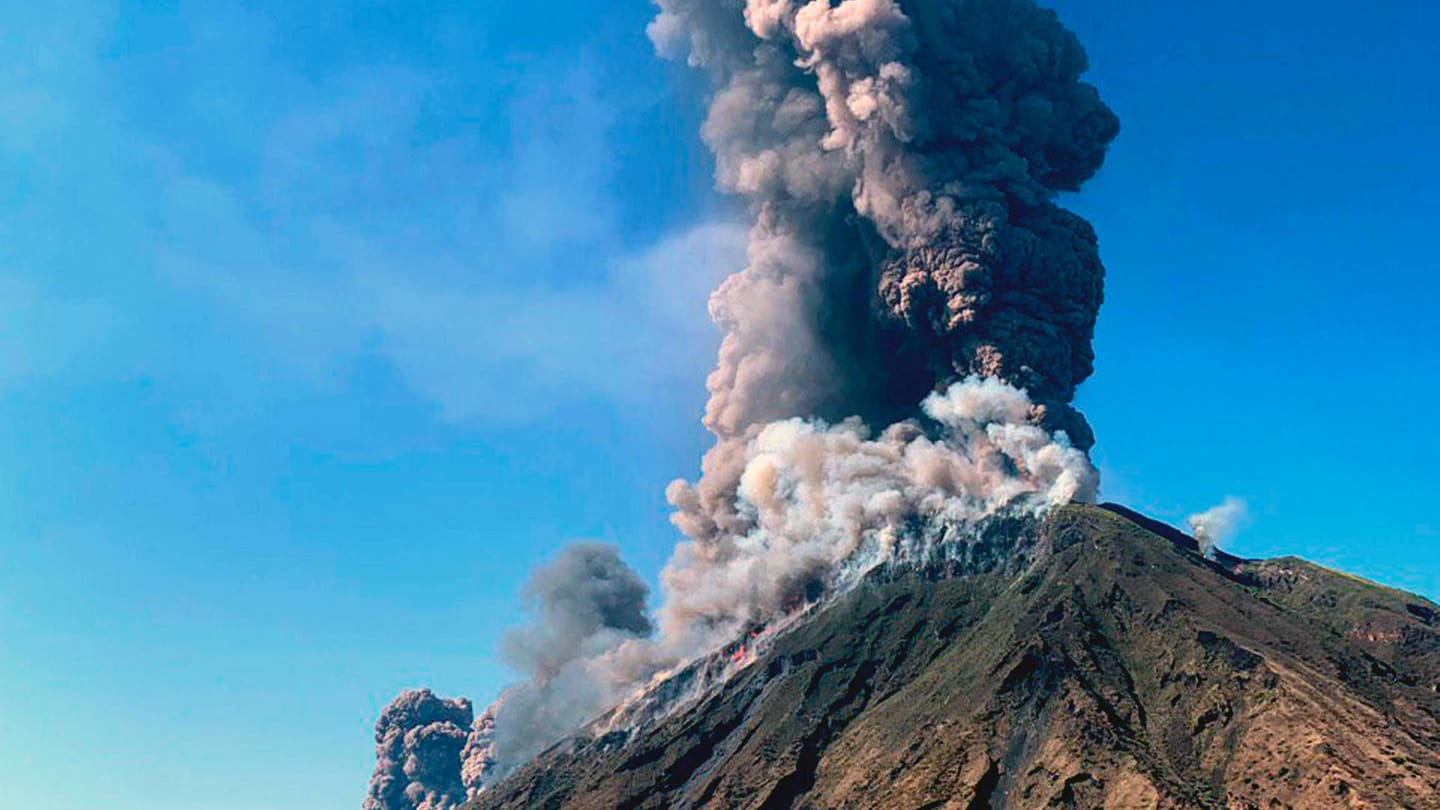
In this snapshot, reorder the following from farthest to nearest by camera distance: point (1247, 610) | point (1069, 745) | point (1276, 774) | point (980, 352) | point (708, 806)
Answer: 1. point (980, 352)
2. point (1247, 610)
3. point (708, 806)
4. point (1069, 745)
5. point (1276, 774)

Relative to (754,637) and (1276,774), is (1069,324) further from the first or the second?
(1276,774)

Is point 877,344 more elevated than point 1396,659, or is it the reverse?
point 877,344

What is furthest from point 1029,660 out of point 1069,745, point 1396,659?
point 1396,659

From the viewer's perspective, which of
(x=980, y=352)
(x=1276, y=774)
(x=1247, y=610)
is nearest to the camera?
(x=1276, y=774)

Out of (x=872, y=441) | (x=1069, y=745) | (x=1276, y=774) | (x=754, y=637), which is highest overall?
(x=872, y=441)

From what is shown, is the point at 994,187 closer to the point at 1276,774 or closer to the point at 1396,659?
the point at 1396,659

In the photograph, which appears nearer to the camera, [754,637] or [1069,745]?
[1069,745]
